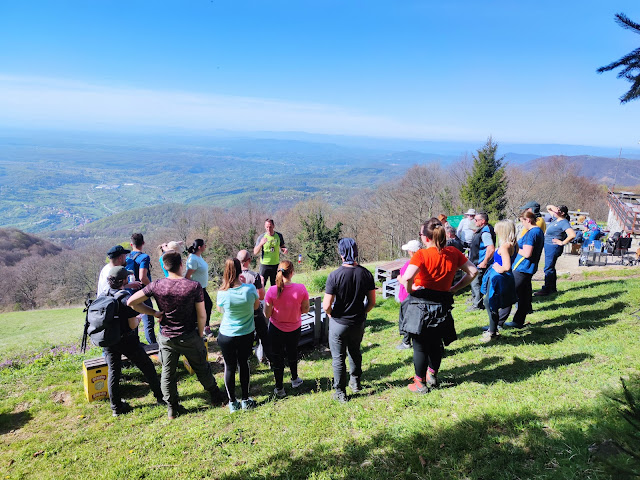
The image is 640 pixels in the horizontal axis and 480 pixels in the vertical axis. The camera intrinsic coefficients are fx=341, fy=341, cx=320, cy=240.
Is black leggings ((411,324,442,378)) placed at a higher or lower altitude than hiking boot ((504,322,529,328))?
higher

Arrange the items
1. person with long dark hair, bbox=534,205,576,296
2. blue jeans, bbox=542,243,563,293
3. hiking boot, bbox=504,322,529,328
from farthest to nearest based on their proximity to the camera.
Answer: blue jeans, bbox=542,243,563,293
person with long dark hair, bbox=534,205,576,296
hiking boot, bbox=504,322,529,328

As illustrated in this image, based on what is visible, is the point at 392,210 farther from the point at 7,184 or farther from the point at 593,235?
the point at 7,184

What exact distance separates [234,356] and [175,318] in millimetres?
915

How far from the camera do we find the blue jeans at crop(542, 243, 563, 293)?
753 cm

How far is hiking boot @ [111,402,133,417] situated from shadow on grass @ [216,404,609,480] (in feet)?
6.51

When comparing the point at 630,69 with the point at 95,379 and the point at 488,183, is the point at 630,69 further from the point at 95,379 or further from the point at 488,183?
the point at 488,183

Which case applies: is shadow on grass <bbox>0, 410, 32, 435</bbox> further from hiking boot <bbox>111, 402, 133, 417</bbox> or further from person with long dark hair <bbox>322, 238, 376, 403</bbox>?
person with long dark hair <bbox>322, 238, 376, 403</bbox>

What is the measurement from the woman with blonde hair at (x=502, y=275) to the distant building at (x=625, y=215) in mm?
15483

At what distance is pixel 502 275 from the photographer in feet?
17.1

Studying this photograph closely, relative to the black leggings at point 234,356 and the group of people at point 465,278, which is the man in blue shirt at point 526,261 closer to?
the group of people at point 465,278

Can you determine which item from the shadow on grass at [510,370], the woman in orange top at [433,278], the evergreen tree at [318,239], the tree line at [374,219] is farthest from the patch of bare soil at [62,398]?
the tree line at [374,219]

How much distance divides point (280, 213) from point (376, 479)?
217 ft

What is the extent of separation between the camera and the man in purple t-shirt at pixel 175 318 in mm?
4004

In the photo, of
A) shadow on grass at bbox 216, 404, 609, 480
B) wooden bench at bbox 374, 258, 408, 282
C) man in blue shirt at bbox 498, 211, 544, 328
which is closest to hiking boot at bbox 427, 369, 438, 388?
shadow on grass at bbox 216, 404, 609, 480
